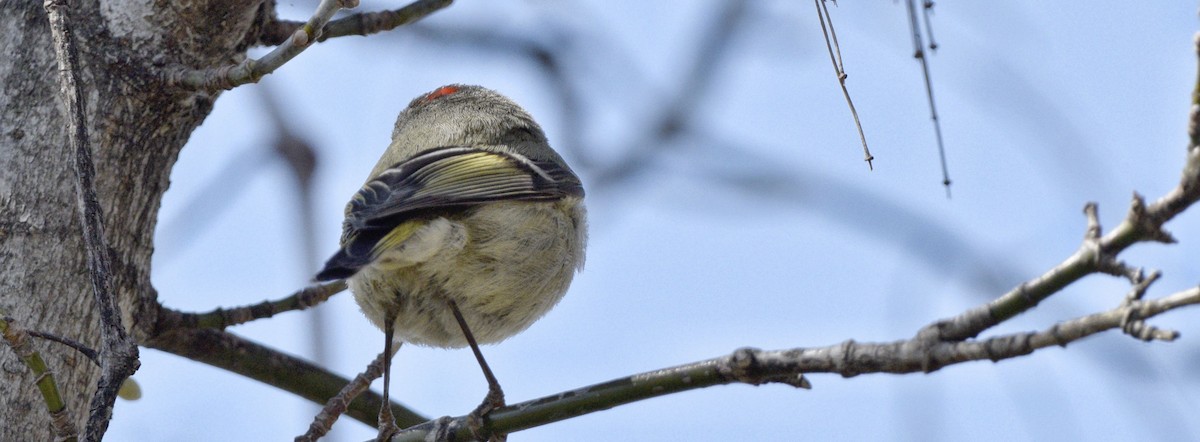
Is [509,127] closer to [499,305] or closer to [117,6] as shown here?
[499,305]

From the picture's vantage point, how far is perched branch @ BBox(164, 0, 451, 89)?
2275 mm

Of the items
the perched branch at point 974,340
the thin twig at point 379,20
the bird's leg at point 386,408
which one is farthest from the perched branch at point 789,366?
the thin twig at point 379,20

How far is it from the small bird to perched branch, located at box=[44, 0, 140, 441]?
0.70 metres

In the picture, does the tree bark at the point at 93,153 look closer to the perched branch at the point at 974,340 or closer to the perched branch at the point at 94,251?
the perched branch at the point at 94,251

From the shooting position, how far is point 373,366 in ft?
9.46

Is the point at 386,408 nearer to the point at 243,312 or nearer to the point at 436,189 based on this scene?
the point at 243,312

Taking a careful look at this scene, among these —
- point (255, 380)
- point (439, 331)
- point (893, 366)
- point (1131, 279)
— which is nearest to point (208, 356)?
point (255, 380)

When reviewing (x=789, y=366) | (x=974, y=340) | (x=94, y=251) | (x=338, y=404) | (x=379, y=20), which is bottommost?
(x=974, y=340)

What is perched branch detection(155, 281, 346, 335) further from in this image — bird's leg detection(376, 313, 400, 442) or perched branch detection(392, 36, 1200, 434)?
perched branch detection(392, 36, 1200, 434)

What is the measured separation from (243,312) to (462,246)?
22.4 inches

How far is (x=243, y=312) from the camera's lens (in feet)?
9.45

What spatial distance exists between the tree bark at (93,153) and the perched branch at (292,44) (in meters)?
0.04

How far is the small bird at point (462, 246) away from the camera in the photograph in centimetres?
294

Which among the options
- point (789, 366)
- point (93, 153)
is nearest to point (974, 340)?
point (789, 366)
